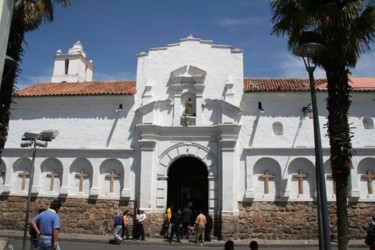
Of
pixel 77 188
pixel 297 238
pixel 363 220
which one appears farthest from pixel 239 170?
pixel 77 188

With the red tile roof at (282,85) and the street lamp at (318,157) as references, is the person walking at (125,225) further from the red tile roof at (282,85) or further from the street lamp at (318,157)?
the street lamp at (318,157)

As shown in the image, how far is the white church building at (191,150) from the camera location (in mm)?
17484

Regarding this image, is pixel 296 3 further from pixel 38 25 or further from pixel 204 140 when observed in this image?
pixel 204 140

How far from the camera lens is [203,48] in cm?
1956

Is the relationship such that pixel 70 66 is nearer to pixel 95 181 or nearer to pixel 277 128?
pixel 95 181

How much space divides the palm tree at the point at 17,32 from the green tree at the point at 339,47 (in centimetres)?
738

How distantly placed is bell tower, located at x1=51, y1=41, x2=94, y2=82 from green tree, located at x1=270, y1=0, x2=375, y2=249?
26.7 metres

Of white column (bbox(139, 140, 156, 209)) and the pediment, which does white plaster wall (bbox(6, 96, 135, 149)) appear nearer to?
white column (bbox(139, 140, 156, 209))

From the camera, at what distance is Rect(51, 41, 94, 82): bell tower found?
3376cm

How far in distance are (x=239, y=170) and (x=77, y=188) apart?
26.7 feet

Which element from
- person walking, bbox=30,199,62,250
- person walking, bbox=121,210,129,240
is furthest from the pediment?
person walking, bbox=30,199,62,250

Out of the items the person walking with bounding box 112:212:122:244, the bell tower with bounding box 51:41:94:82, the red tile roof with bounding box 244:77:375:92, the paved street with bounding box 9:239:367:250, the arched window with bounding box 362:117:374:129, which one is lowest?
the paved street with bounding box 9:239:367:250

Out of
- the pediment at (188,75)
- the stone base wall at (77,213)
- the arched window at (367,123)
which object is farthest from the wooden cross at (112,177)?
the arched window at (367,123)

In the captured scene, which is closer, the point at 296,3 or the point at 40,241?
the point at 40,241
